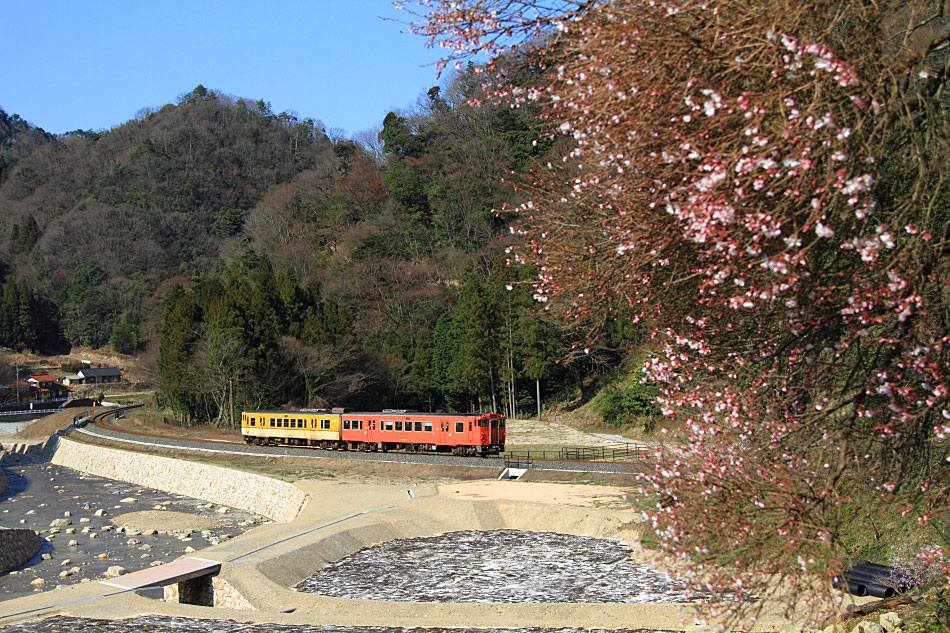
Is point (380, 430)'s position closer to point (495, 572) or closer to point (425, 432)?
point (425, 432)

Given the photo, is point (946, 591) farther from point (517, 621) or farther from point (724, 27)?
point (724, 27)

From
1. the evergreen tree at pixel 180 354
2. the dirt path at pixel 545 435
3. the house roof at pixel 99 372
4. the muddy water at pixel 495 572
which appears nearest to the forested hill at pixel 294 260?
the evergreen tree at pixel 180 354

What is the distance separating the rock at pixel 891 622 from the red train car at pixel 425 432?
754 inches

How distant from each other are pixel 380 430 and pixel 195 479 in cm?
702

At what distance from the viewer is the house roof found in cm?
7052

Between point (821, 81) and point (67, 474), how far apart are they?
37694 mm

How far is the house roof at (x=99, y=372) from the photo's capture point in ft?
231

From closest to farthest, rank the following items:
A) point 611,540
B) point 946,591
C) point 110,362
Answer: point 946,591 < point 611,540 < point 110,362

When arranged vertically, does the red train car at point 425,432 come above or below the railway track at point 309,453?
above

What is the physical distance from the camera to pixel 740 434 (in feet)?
19.1

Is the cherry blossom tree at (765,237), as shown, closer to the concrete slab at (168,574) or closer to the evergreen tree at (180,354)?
Answer: the concrete slab at (168,574)

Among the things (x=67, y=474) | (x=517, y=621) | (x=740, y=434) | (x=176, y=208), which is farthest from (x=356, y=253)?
(x=176, y=208)

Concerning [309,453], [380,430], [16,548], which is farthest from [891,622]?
[309,453]

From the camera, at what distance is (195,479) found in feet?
94.2
